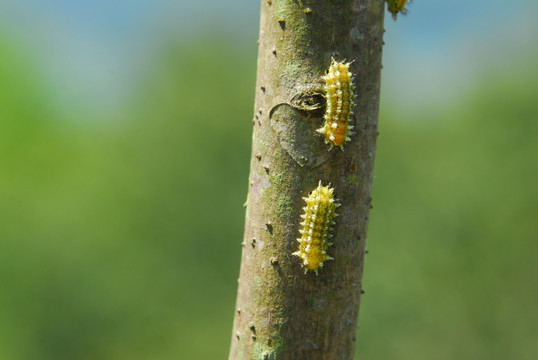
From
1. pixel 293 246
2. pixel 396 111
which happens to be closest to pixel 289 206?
pixel 293 246

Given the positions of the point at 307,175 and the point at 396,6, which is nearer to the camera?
the point at 307,175

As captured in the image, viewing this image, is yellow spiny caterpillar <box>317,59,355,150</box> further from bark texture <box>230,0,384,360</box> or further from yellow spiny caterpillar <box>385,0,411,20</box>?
yellow spiny caterpillar <box>385,0,411,20</box>

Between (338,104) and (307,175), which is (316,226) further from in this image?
(338,104)

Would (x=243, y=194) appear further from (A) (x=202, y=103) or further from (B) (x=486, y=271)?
(B) (x=486, y=271)

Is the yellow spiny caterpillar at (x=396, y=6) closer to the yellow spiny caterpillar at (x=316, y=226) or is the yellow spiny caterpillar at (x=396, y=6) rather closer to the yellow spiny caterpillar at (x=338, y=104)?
the yellow spiny caterpillar at (x=338, y=104)

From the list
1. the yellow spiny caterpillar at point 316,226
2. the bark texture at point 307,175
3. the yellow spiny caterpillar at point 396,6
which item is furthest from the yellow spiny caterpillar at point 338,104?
the yellow spiny caterpillar at point 396,6

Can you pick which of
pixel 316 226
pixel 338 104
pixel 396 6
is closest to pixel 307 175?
pixel 316 226
